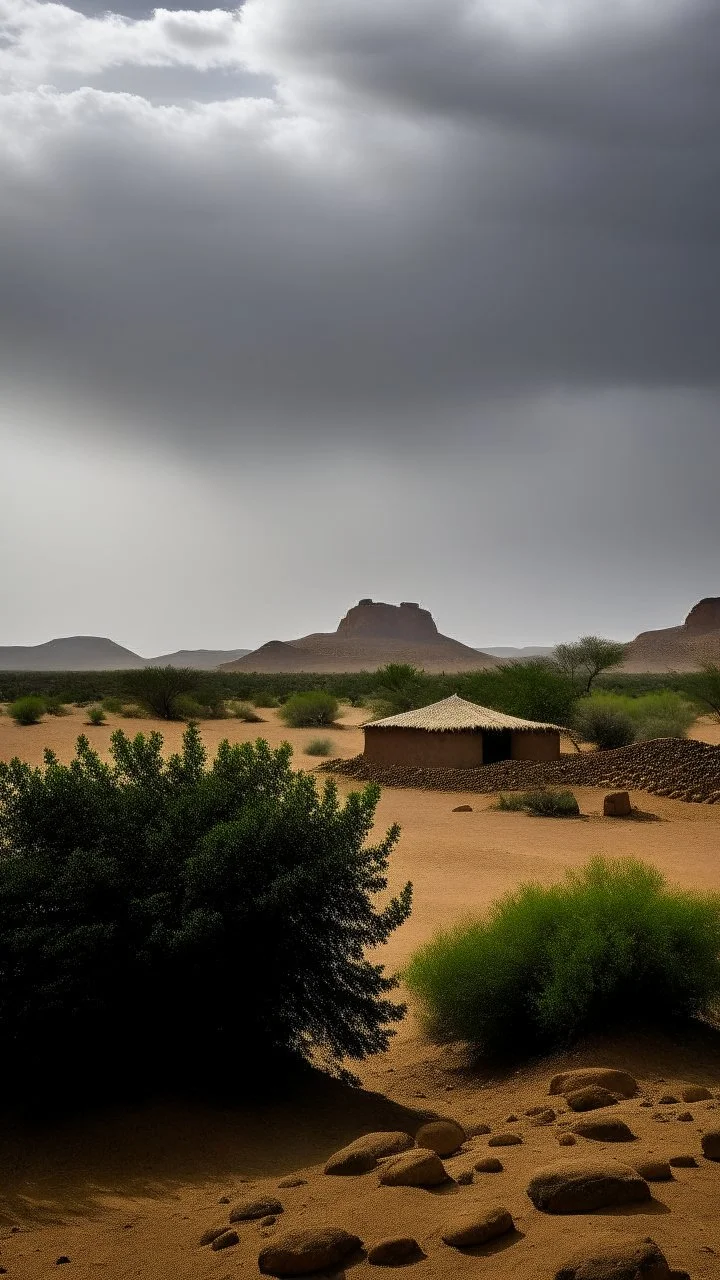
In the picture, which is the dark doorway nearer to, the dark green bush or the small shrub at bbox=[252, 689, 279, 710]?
the dark green bush

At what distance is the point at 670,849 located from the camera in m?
16.1

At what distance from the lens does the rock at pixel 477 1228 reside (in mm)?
3406

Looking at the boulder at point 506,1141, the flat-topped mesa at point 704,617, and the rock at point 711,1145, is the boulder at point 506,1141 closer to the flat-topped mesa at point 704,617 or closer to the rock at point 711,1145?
the rock at point 711,1145

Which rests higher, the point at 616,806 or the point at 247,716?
the point at 247,716

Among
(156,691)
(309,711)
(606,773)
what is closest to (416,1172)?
(606,773)

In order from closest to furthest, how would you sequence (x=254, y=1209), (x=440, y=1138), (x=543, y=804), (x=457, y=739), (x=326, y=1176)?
(x=254, y=1209), (x=326, y=1176), (x=440, y=1138), (x=543, y=804), (x=457, y=739)

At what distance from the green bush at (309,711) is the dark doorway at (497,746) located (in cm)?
1554

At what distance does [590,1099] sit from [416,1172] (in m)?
1.61

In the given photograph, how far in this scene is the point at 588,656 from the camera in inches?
2012

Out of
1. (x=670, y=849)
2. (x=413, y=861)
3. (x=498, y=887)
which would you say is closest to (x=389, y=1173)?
(x=498, y=887)

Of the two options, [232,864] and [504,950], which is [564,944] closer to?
[504,950]

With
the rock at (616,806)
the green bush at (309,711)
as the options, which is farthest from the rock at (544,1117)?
the green bush at (309,711)

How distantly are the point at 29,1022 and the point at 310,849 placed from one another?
6.51ft

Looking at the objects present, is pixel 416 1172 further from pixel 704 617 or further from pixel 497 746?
pixel 704 617
